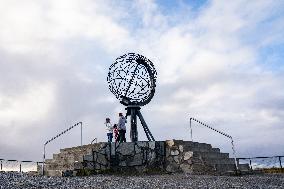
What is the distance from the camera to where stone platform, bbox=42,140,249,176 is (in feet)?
49.1

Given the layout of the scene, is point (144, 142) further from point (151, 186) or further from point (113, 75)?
point (151, 186)

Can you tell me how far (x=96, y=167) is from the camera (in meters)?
15.4

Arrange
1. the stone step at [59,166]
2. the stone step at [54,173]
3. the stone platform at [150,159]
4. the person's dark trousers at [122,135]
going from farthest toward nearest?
the person's dark trousers at [122,135]
the stone step at [59,166]
the stone platform at [150,159]
the stone step at [54,173]

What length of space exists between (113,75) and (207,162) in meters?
6.70

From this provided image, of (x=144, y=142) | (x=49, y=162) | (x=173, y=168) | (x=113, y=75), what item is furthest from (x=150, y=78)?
(x=49, y=162)

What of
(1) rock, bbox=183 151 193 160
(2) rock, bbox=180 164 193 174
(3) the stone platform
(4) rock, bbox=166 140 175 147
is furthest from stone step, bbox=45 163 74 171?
(1) rock, bbox=183 151 193 160

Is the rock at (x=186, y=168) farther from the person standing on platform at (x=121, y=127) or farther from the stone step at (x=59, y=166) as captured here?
the stone step at (x=59, y=166)

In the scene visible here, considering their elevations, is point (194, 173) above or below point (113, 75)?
below

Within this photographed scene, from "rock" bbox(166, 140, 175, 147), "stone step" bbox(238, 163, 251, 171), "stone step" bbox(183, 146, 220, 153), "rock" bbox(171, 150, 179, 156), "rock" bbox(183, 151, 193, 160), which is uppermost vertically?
"rock" bbox(166, 140, 175, 147)

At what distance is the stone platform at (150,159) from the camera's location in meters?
15.0

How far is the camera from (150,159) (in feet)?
51.0

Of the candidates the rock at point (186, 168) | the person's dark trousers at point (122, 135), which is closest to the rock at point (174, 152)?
the rock at point (186, 168)

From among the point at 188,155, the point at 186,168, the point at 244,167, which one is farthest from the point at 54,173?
the point at 244,167

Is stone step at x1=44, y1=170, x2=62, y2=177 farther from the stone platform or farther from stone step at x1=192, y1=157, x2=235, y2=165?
stone step at x1=192, y1=157, x2=235, y2=165
